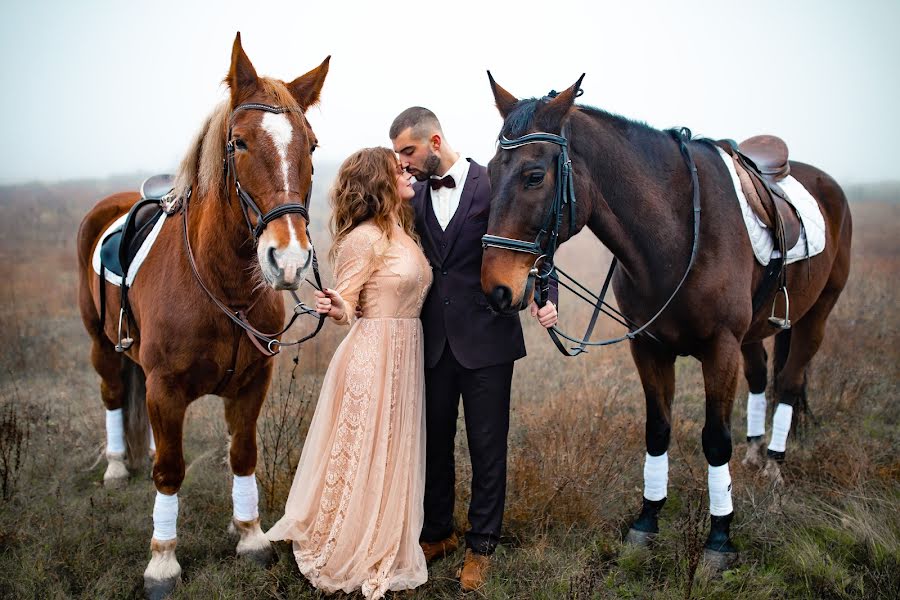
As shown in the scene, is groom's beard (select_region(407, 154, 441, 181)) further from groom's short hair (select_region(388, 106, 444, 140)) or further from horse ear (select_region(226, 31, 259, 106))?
horse ear (select_region(226, 31, 259, 106))

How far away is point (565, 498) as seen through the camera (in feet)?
11.5

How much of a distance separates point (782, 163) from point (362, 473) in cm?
350

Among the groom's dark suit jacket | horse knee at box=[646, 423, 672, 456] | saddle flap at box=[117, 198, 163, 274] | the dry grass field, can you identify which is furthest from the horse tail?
horse knee at box=[646, 423, 672, 456]

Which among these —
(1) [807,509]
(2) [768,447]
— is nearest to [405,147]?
(1) [807,509]

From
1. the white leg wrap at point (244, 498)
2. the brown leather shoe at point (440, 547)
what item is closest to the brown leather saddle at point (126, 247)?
the white leg wrap at point (244, 498)

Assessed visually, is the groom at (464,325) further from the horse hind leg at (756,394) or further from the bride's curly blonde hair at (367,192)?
the horse hind leg at (756,394)

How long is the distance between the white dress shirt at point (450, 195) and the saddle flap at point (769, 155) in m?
2.13

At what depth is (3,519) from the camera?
3494 mm

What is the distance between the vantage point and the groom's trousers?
2.89m

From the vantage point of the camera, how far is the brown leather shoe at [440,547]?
315 centimetres

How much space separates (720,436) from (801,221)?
62.7 inches

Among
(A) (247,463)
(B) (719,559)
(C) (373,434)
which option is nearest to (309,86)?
(C) (373,434)

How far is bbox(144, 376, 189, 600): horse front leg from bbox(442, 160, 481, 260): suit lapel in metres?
1.53

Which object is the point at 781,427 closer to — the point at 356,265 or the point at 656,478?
the point at 656,478
